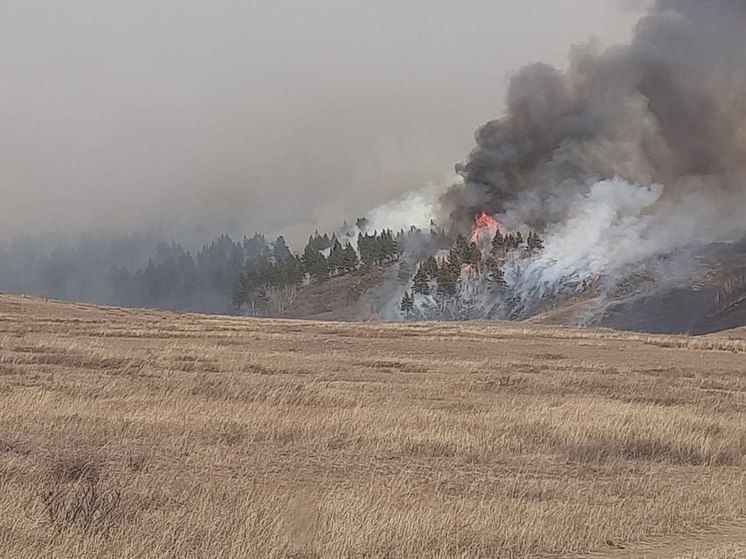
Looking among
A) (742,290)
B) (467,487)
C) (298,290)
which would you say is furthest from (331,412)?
(298,290)

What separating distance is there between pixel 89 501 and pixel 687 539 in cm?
814

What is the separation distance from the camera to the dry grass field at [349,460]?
421 inches

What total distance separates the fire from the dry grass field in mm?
117761

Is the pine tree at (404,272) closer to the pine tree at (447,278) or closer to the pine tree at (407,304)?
the pine tree at (407,304)

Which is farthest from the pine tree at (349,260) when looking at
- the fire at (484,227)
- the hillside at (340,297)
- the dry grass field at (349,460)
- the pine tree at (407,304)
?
the dry grass field at (349,460)

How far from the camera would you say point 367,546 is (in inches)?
409

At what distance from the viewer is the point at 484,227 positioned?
152 metres

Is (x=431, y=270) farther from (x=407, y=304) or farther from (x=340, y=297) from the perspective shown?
(x=340, y=297)

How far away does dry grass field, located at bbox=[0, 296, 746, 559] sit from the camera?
10688 mm

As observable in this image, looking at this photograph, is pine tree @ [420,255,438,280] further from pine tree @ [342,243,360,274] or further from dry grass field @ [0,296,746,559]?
dry grass field @ [0,296,746,559]

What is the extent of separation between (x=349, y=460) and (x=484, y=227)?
139 metres

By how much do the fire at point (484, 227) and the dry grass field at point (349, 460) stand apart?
117761mm

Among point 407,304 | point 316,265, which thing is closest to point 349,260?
point 316,265

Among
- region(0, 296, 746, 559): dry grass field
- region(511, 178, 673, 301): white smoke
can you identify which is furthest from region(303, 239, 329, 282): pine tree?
region(0, 296, 746, 559): dry grass field
